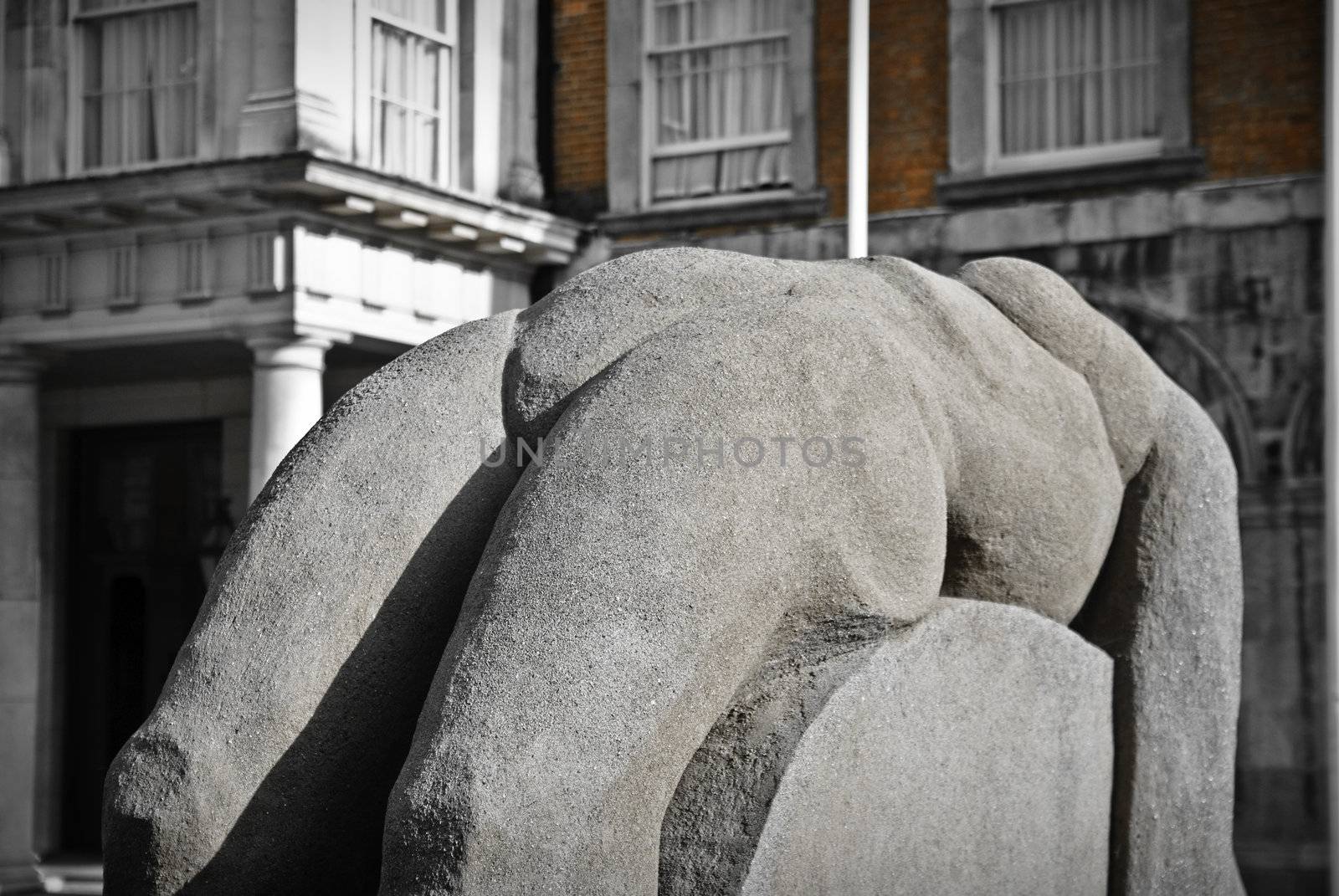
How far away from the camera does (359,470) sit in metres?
3.54

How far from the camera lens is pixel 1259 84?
42.1ft

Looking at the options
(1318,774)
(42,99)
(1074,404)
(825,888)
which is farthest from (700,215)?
(825,888)

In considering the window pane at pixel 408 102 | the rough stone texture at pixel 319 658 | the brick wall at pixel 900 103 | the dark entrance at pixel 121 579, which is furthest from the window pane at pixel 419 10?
the rough stone texture at pixel 319 658

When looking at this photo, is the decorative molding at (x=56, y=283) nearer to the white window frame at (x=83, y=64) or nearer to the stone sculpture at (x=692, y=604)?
the white window frame at (x=83, y=64)

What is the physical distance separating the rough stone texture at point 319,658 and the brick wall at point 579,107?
1178 cm

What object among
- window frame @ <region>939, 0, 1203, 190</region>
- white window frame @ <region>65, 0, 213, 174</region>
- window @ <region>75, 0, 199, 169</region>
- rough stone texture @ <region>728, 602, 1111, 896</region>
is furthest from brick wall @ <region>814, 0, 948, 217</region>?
rough stone texture @ <region>728, 602, 1111, 896</region>

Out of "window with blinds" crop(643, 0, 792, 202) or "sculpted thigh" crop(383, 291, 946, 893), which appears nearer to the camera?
"sculpted thigh" crop(383, 291, 946, 893)

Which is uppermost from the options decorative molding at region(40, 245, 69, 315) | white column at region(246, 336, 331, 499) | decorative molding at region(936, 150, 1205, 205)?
decorative molding at region(936, 150, 1205, 205)

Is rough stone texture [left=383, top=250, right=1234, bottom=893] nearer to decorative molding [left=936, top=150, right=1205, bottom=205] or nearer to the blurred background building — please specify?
the blurred background building

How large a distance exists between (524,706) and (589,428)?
20.7 inches

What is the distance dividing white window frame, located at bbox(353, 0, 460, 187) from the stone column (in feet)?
9.29

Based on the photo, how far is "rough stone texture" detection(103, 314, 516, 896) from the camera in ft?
10.7

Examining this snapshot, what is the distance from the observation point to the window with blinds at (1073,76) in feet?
44.6

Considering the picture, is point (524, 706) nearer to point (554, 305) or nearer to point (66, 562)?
point (554, 305)
